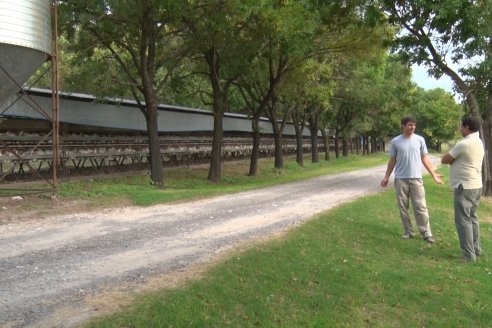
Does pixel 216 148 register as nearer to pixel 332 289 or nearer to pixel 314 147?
pixel 332 289

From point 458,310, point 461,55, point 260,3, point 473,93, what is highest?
point 260,3

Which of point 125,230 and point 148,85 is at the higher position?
point 148,85

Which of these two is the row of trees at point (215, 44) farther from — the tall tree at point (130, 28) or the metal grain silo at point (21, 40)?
the metal grain silo at point (21, 40)

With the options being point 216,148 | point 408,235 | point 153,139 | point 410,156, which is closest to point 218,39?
point 153,139

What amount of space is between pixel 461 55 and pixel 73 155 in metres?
14.0

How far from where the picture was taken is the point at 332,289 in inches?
226

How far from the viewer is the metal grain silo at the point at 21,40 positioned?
11.2 meters

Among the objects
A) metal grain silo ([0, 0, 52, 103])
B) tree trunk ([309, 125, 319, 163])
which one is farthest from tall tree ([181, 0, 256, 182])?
tree trunk ([309, 125, 319, 163])

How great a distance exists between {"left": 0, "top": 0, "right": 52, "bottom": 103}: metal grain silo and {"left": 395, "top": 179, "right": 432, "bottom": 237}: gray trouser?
857 cm

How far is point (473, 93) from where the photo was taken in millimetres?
17812

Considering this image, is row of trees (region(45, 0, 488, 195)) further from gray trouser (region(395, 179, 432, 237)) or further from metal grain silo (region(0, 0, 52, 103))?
gray trouser (region(395, 179, 432, 237))

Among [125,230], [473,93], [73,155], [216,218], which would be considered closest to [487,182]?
[473,93]

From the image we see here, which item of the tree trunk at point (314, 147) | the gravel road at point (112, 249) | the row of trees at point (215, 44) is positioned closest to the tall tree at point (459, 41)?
the row of trees at point (215, 44)

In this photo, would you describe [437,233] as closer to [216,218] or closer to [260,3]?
[216,218]
